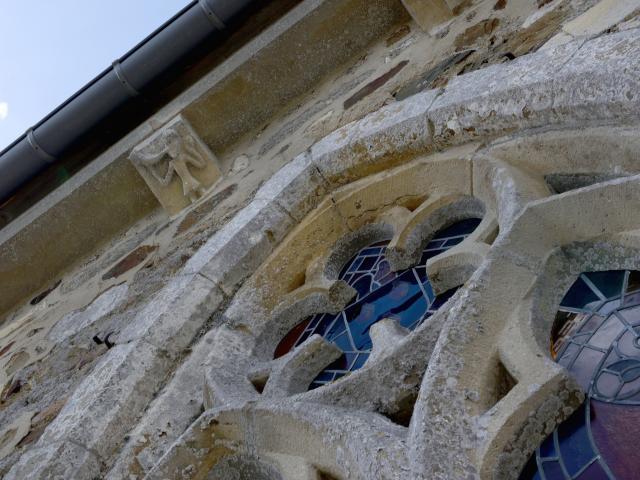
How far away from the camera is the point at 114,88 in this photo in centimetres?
454

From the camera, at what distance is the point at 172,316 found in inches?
114

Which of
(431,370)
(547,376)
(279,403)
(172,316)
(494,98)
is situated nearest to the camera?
(547,376)

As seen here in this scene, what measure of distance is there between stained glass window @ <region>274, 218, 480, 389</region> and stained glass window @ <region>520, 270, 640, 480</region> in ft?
1.86

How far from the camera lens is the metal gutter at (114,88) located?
14.6ft

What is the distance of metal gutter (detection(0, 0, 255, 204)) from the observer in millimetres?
4453

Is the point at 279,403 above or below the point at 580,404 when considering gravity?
above

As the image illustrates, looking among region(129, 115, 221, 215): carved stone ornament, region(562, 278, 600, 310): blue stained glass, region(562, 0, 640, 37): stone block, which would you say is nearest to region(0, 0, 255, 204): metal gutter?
region(129, 115, 221, 215): carved stone ornament

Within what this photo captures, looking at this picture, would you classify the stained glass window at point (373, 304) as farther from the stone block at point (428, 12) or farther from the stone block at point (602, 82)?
the stone block at point (428, 12)

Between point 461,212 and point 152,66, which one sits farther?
point 152,66

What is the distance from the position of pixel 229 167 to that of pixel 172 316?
5.02 feet

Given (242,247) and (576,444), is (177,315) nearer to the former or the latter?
(242,247)

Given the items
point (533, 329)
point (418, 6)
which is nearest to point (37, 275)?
point (418, 6)

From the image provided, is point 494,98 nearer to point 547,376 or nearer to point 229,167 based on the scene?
point 547,376

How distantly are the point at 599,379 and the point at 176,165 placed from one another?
302 cm
